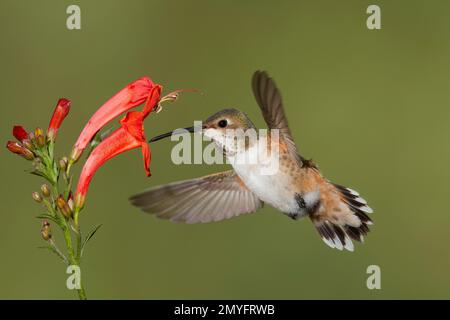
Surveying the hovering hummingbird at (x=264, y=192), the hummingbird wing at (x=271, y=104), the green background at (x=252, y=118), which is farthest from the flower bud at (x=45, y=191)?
the green background at (x=252, y=118)

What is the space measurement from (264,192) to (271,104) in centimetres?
57

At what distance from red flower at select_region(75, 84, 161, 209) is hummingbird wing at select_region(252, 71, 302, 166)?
540 millimetres

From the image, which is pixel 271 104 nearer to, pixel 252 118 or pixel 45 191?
pixel 45 191

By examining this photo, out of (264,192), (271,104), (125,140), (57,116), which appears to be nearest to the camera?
(57,116)

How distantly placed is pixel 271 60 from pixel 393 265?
3056 mm

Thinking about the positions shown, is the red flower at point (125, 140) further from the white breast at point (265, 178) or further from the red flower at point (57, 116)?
the white breast at point (265, 178)

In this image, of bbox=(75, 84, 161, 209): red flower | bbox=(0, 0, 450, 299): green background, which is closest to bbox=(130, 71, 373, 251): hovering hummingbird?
bbox=(75, 84, 161, 209): red flower

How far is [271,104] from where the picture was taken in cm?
386

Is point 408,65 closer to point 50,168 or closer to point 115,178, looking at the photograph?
point 115,178

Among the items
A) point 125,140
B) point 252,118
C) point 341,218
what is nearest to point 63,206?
point 125,140

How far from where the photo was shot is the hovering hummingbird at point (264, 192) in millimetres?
3877

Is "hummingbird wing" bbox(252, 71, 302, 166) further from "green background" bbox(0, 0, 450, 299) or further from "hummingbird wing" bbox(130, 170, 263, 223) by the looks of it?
"green background" bbox(0, 0, 450, 299)

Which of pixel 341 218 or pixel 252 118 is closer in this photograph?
pixel 341 218

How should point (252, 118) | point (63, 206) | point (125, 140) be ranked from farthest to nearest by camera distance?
point (252, 118)
point (125, 140)
point (63, 206)
